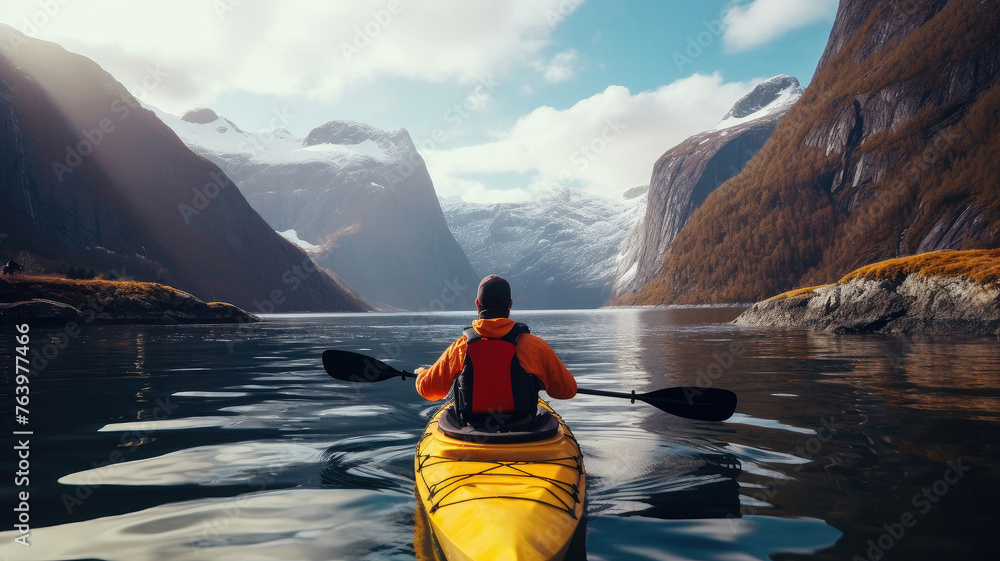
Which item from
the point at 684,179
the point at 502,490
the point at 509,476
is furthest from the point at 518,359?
the point at 684,179

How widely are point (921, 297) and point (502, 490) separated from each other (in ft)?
102

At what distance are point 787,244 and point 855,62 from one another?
40327 mm

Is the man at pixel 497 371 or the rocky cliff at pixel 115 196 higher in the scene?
the rocky cliff at pixel 115 196

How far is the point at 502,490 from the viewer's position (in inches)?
195

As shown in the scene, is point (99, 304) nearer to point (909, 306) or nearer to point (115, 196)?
point (909, 306)

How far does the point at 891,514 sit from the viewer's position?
5.27 metres

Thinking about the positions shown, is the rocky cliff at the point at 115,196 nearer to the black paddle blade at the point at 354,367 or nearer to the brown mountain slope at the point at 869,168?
the black paddle blade at the point at 354,367

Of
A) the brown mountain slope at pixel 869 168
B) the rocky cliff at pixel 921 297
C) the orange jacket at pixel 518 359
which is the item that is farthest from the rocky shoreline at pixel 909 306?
the brown mountain slope at pixel 869 168

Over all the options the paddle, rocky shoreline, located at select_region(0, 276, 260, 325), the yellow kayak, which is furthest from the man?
rocky shoreline, located at select_region(0, 276, 260, 325)

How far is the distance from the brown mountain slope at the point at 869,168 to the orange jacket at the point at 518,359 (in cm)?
8437

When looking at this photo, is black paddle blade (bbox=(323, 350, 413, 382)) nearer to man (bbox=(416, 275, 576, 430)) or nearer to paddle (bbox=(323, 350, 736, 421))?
paddle (bbox=(323, 350, 736, 421))

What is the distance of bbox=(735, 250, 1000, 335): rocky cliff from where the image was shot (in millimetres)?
25595

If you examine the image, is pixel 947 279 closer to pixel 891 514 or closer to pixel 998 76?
pixel 891 514

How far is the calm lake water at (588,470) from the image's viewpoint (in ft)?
15.8
